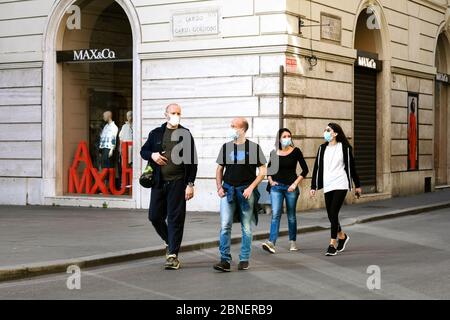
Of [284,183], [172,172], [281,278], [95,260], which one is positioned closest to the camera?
[281,278]

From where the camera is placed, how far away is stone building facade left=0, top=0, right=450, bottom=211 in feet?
59.2

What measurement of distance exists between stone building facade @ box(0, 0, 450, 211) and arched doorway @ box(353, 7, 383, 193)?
0.04 m

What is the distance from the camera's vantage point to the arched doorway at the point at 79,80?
65.9ft

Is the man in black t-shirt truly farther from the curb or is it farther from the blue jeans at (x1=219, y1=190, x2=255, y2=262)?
the curb

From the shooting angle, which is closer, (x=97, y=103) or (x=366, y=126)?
(x=97, y=103)

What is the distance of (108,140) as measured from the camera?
20.5 metres

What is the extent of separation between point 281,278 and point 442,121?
19215 millimetres

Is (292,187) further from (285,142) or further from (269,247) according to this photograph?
(269,247)

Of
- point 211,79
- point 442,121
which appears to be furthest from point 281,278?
point 442,121

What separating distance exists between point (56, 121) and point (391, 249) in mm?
10463

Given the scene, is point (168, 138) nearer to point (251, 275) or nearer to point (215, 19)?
point (251, 275)

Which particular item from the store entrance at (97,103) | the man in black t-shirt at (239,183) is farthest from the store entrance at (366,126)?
the man in black t-shirt at (239,183)

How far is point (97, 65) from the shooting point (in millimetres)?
20625

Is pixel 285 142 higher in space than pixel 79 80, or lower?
lower
